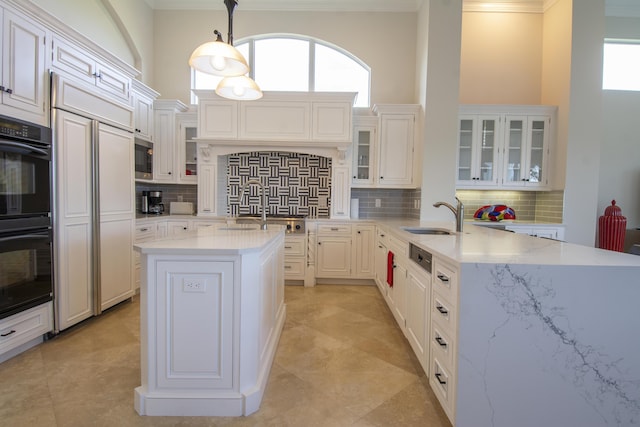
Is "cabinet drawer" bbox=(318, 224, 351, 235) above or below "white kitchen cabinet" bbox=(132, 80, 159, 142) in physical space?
below

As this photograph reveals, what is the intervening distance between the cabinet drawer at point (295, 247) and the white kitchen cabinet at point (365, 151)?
109 cm

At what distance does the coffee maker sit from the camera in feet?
14.6

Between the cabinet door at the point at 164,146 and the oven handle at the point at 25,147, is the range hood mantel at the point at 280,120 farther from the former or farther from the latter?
the oven handle at the point at 25,147

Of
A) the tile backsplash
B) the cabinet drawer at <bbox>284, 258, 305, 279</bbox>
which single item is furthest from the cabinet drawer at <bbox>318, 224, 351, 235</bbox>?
the tile backsplash

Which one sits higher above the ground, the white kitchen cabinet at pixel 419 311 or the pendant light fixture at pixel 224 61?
the pendant light fixture at pixel 224 61

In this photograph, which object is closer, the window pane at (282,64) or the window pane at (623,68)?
the window pane at (623,68)

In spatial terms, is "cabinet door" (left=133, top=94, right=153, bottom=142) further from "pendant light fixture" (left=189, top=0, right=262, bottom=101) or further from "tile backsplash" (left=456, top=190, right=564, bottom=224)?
"tile backsplash" (left=456, top=190, right=564, bottom=224)

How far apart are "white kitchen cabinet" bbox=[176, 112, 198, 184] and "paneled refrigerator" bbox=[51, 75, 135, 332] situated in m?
1.19

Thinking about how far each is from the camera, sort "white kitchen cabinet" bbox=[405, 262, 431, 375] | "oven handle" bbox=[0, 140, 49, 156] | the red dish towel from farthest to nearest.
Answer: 1. the red dish towel
2. "oven handle" bbox=[0, 140, 49, 156]
3. "white kitchen cabinet" bbox=[405, 262, 431, 375]

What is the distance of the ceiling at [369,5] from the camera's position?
455 centimetres

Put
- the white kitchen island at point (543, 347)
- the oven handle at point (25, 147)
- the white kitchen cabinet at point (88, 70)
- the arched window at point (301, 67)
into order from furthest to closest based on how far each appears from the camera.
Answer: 1. the arched window at point (301, 67)
2. the white kitchen cabinet at point (88, 70)
3. the oven handle at point (25, 147)
4. the white kitchen island at point (543, 347)

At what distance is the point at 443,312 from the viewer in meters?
1.68

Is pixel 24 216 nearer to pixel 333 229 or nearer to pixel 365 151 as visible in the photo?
pixel 333 229

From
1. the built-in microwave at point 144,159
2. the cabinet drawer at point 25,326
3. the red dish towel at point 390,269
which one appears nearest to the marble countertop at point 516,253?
the red dish towel at point 390,269
